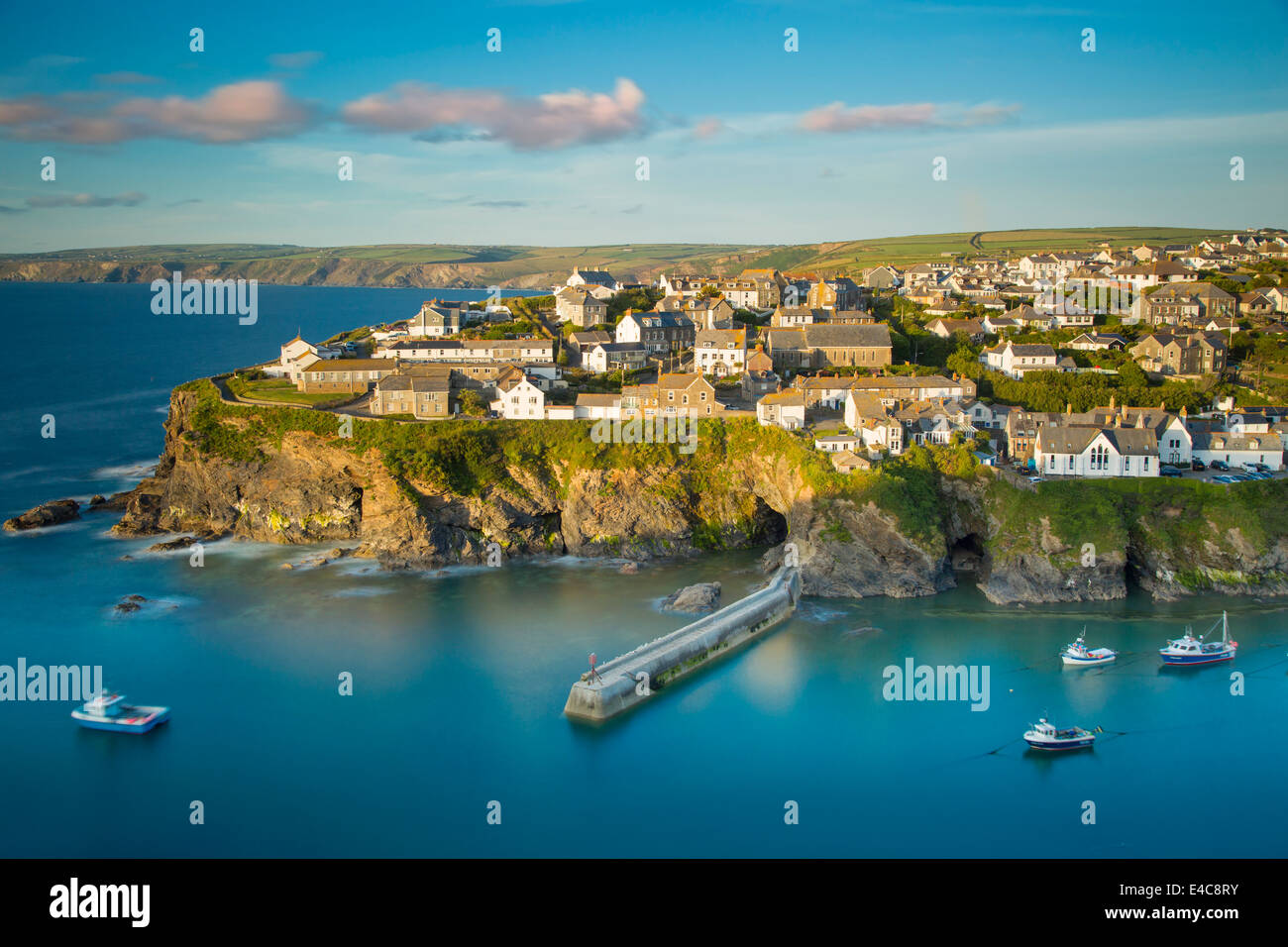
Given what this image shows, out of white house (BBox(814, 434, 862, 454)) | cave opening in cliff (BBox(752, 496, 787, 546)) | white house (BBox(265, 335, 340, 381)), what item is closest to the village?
white house (BBox(814, 434, 862, 454))

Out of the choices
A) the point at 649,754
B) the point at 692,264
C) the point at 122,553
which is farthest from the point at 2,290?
the point at 649,754

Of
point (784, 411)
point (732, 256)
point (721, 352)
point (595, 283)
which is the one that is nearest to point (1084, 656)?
point (784, 411)

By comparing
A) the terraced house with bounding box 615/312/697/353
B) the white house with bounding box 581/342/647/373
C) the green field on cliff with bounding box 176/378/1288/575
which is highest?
the terraced house with bounding box 615/312/697/353

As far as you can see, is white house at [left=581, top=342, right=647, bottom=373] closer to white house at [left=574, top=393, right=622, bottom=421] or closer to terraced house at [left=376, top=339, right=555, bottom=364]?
terraced house at [left=376, top=339, right=555, bottom=364]

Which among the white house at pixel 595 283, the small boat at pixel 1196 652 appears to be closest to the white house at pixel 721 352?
the white house at pixel 595 283

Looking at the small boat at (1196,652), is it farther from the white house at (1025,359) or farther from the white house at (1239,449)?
the white house at (1025,359)

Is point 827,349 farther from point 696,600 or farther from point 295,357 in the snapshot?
point 295,357

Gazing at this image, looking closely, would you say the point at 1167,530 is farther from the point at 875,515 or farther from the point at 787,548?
the point at 787,548
